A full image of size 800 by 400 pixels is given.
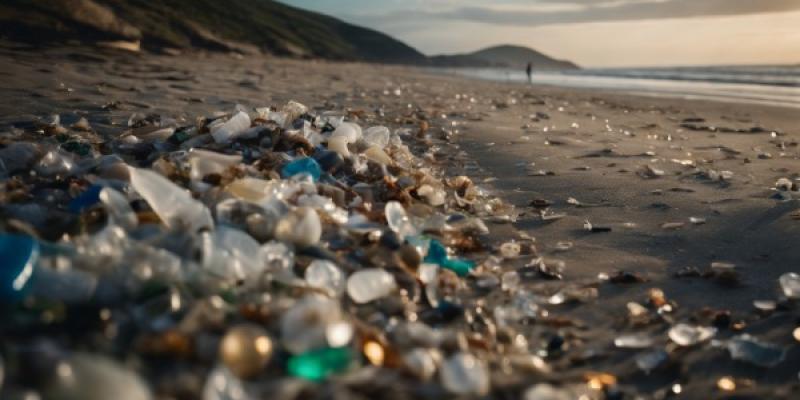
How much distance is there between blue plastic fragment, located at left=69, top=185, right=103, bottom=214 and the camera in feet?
6.12

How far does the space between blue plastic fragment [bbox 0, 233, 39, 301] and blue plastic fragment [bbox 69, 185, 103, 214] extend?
62cm

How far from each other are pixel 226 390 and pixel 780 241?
94.5 inches

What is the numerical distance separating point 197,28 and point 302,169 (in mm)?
32133

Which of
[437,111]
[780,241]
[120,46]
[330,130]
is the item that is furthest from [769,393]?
[120,46]

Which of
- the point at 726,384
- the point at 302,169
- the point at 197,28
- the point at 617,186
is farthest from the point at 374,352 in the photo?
the point at 197,28

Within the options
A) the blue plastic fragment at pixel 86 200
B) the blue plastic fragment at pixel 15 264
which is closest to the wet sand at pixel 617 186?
the blue plastic fragment at pixel 15 264

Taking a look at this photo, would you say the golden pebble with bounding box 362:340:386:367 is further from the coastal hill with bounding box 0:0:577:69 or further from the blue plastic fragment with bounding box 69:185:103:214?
the coastal hill with bounding box 0:0:577:69

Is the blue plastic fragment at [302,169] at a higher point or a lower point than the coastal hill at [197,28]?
lower

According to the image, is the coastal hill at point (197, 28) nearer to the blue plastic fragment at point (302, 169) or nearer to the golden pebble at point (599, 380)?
the blue plastic fragment at point (302, 169)

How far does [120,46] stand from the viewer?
44.7 ft

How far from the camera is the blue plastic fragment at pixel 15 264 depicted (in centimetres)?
115

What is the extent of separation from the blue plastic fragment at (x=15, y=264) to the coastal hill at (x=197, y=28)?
1261cm

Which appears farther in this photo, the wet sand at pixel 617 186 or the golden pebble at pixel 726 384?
the wet sand at pixel 617 186

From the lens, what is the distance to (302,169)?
252 cm
